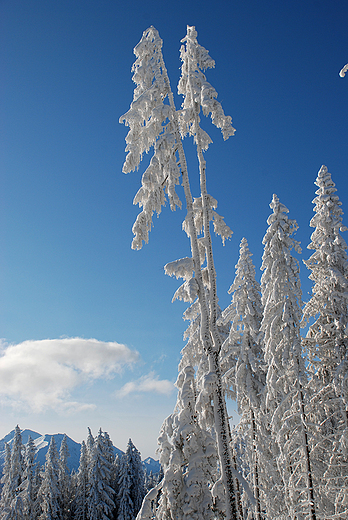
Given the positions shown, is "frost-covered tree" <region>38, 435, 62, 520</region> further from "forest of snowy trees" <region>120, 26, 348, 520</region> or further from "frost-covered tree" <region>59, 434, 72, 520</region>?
"forest of snowy trees" <region>120, 26, 348, 520</region>

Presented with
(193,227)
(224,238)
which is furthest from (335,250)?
(193,227)

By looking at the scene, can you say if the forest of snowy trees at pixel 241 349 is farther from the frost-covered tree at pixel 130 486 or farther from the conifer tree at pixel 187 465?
the frost-covered tree at pixel 130 486

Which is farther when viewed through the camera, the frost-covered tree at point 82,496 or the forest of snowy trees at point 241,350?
the frost-covered tree at point 82,496

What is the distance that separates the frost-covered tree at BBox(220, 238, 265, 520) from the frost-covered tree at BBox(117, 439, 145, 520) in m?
26.2

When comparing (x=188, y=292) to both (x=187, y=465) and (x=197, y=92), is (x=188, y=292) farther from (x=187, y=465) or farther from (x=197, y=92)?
(x=197, y=92)

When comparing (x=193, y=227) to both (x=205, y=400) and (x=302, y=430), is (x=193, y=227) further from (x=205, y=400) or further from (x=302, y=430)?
(x=302, y=430)

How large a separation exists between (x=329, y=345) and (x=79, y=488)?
43027 millimetres

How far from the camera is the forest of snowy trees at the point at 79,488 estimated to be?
124ft

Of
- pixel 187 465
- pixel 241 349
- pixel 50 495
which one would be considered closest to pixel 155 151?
pixel 187 465

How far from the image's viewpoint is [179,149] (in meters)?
9.84

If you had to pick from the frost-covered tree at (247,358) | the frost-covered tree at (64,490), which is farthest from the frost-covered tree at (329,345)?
the frost-covered tree at (64,490)

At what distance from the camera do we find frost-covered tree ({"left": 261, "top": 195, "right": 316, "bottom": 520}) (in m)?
13.1

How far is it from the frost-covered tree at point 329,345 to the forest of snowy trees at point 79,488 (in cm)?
3220

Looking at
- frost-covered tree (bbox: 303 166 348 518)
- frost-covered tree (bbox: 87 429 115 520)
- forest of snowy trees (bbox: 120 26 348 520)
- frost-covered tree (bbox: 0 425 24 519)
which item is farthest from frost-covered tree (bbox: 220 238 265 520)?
frost-covered tree (bbox: 0 425 24 519)
